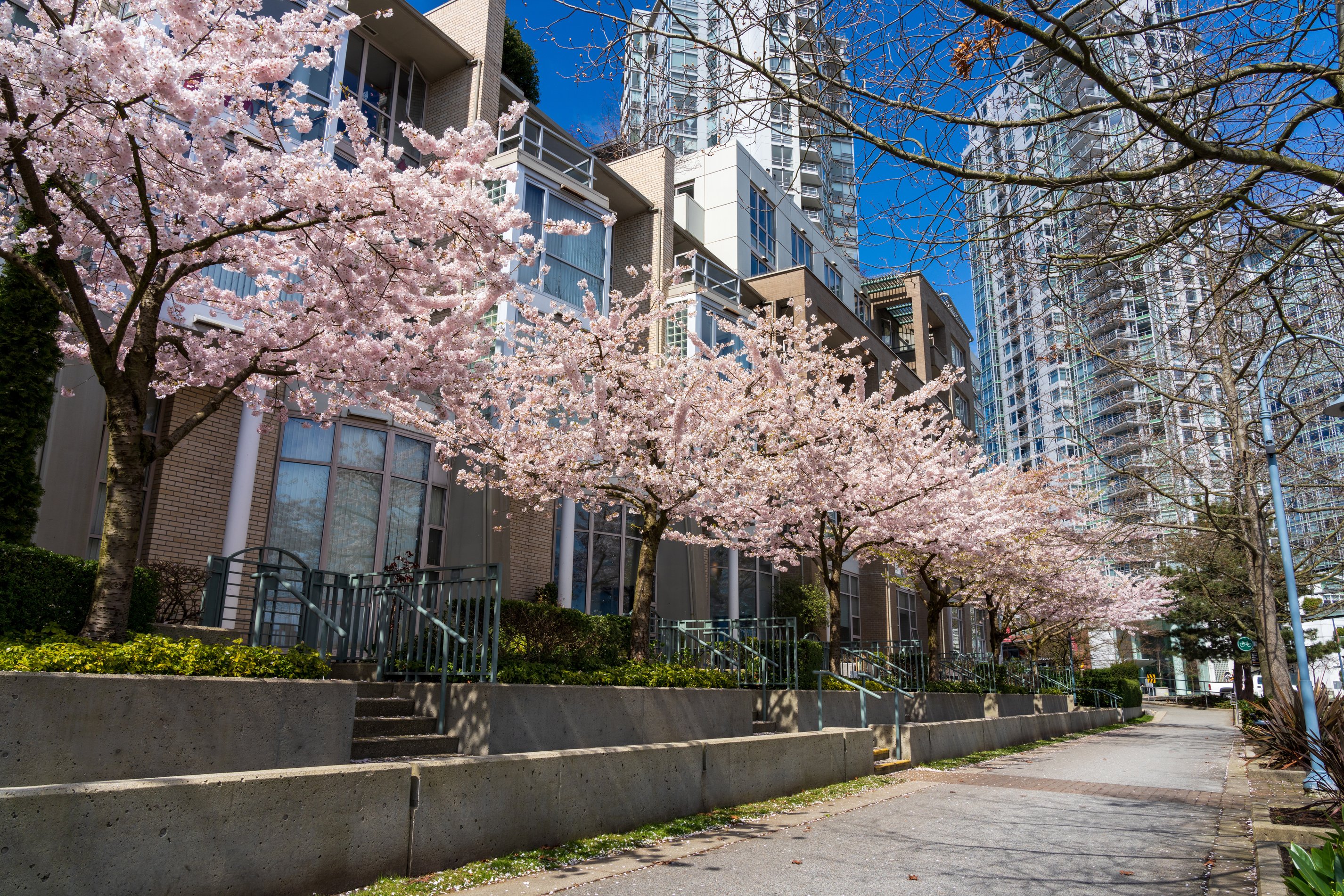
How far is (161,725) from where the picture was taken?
570cm

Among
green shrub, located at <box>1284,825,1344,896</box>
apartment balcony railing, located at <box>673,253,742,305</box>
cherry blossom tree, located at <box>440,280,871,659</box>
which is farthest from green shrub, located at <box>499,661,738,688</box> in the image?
apartment balcony railing, located at <box>673,253,742,305</box>

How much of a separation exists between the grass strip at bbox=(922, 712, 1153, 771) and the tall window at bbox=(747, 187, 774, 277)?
19006mm

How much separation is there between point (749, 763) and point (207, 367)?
7288 millimetres

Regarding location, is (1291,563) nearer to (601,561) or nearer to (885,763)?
(885,763)

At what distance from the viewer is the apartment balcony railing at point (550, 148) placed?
19891 millimetres

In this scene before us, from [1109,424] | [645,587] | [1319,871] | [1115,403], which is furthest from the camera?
[1109,424]

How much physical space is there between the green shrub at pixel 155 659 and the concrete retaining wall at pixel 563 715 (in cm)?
134

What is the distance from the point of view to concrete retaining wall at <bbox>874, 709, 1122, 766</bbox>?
1375cm

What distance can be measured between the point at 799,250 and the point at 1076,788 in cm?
2968

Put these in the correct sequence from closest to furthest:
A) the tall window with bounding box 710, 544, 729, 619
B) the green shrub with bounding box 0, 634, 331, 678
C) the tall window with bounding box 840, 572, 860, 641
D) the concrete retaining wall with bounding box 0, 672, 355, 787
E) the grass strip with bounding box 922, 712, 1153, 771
Result: the concrete retaining wall with bounding box 0, 672, 355, 787 < the green shrub with bounding box 0, 634, 331, 678 < the grass strip with bounding box 922, 712, 1153, 771 < the tall window with bounding box 710, 544, 729, 619 < the tall window with bounding box 840, 572, 860, 641

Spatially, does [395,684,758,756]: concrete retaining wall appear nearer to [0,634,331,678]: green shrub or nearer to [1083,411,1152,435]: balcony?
[0,634,331,678]: green shrub

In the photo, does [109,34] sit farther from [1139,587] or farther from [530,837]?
[1139,587]

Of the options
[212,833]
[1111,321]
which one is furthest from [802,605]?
[212,833]

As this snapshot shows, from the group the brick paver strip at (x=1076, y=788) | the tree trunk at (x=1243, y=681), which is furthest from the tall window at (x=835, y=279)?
the brick paver strip at (x=1076, y=788)
